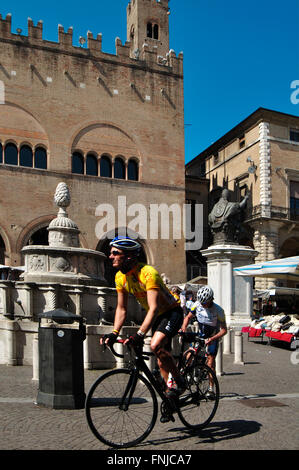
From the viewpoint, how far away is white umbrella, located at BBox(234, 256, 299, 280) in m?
13.5

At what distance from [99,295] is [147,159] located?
22718 millimetres

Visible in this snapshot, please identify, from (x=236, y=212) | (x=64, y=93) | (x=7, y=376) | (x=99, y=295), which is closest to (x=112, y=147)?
(x=64, y=93)

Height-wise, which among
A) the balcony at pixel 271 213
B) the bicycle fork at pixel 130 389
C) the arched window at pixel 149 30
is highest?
the arched window at pixel 149 30

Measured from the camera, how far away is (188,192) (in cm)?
4156

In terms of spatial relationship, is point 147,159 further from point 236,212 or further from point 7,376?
point 7,376

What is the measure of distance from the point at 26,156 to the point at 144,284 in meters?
26.8

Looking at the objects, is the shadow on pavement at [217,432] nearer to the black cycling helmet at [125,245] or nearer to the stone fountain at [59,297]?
the black cycling helmet at [125,245]

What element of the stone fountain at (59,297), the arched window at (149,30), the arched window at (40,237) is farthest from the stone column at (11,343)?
the arched window at (149,30)

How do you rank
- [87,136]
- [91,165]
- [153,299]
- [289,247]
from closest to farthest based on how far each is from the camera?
[153,299]
[87,136]
[91,165]
[289,247]

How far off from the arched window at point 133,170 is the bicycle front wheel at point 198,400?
28.1 m

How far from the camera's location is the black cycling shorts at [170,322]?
4.57m

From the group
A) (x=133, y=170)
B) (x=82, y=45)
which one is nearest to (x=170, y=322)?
(x=133, y=170)

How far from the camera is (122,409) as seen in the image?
14.3 feet

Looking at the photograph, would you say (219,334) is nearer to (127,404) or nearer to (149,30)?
(127,404)
